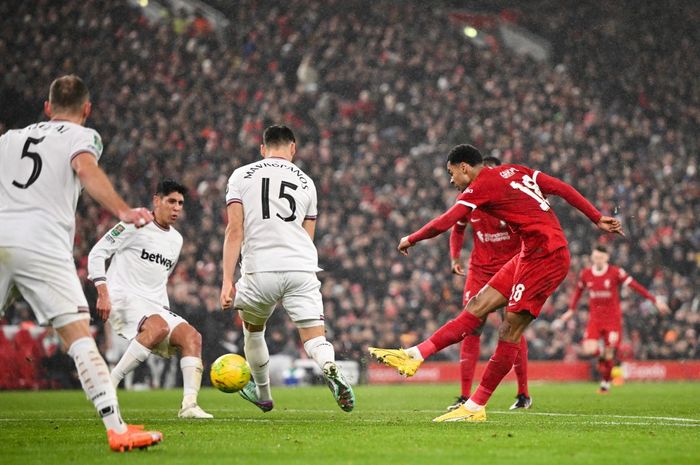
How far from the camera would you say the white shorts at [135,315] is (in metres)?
10.1

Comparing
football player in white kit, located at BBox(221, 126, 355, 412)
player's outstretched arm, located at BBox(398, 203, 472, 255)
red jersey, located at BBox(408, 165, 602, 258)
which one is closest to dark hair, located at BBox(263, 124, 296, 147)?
football player in white kit, located at BBox(221, 126, 355, 412)

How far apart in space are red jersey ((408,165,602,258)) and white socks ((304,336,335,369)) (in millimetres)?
1702

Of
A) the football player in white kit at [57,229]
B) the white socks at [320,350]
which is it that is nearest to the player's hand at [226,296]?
the white socks at [320,350]

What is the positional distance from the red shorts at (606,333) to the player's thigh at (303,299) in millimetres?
10323

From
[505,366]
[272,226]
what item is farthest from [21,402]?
[505,366]

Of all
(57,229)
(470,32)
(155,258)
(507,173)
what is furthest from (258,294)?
(470,32)

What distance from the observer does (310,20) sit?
32344mm

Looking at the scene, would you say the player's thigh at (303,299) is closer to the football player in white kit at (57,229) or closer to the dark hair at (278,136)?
the dark hair at (278,136)

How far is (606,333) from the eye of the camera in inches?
718

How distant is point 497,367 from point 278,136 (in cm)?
279

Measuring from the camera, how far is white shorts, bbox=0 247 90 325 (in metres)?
6.28

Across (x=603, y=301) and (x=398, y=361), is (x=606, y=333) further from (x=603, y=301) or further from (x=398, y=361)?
(x=398, y=361)

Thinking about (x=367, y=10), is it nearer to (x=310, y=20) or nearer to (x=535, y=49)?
(x=310, y=20)

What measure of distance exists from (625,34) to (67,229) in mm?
29495
